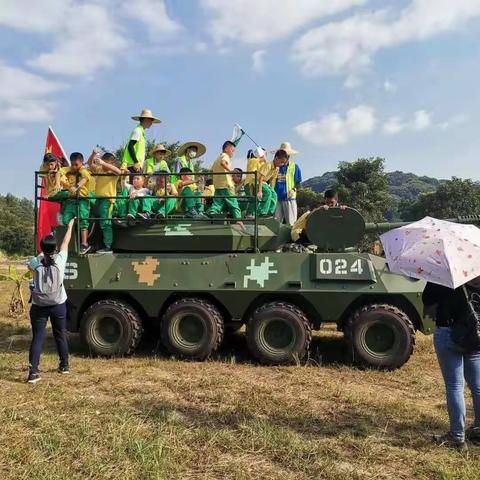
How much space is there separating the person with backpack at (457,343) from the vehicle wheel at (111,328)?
171 inches

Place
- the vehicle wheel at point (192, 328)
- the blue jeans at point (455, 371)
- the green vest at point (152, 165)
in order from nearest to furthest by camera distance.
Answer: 1. the blue jeans at point (455, 371)
2. the vehicle wheel at point (192, 328)
3. the green vest at point (152, 165)

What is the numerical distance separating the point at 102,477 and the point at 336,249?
4.58 meters

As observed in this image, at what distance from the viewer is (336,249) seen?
761cm

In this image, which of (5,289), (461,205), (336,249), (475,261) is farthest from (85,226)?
(461,205)

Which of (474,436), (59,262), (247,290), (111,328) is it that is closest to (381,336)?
(247,290)

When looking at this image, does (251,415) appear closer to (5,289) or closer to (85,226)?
(85,226)

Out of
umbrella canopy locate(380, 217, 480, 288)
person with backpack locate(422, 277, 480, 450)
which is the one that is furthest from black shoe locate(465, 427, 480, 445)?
umbrella canopy locate(380, 217, 480, 288)

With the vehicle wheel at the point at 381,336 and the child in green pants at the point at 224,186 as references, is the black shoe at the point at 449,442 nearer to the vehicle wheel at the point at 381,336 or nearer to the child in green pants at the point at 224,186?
the vehicle wheel at the point at 381,336

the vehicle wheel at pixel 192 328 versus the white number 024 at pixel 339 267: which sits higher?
the white number 024 at pixel 339 267

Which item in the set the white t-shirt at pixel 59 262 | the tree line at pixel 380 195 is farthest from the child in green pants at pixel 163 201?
the tree line at pixel 380 195

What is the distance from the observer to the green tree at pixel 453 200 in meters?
39.4

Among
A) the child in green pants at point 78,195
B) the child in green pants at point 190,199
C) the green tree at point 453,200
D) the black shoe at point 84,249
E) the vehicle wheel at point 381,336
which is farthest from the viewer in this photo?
the green tree at point 453,200

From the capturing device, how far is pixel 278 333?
24.5 ft

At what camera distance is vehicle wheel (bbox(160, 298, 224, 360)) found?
7504 mm
